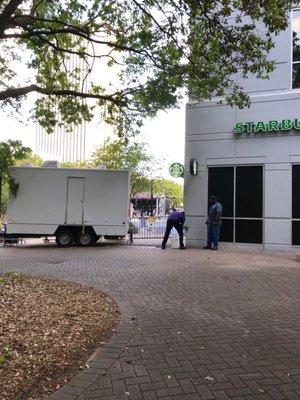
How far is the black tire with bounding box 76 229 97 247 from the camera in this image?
59.4ft

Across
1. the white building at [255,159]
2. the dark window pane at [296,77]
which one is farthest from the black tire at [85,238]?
the dark window pane at [296,77]

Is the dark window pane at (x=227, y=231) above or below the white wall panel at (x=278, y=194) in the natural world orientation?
below

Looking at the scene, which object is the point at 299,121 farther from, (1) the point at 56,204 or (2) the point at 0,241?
A: (2) the point at 0,241

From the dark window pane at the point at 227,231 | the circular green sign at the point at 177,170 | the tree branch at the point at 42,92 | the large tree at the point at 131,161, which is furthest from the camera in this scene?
the large tree at the point at 131,161

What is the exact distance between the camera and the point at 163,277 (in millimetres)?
10141

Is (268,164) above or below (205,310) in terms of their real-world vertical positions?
above

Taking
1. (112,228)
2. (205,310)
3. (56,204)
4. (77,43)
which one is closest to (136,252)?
(112,228)

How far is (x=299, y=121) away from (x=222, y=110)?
9.64 feet

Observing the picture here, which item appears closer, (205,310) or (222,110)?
(205,310)

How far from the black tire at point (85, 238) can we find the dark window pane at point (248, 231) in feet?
18.3

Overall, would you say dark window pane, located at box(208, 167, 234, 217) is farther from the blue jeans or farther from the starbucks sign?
the starbucks sign

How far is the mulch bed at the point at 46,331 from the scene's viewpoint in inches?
167

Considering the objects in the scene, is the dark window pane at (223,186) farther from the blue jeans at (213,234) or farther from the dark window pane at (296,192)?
the dark window pane at (296,192)

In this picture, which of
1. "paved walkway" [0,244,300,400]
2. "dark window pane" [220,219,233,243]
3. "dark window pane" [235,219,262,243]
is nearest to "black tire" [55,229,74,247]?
"paved walkway" [0,244,300,400]
